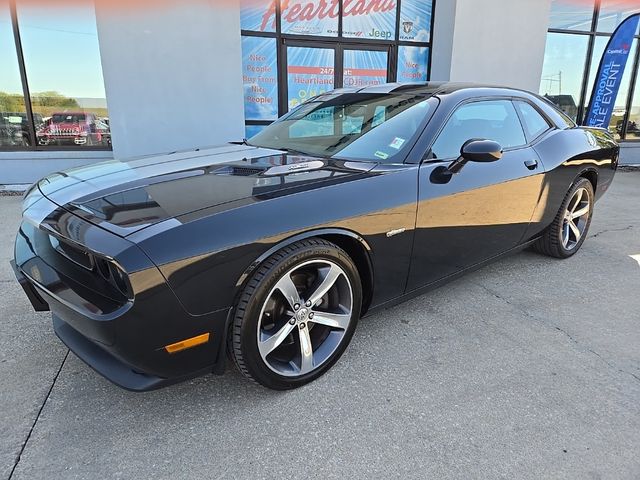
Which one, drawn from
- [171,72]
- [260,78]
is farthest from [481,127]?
[260,78]

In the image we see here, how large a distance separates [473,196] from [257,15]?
6.41 meters

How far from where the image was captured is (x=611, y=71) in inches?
345

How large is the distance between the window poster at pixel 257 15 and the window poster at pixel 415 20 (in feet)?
8.25

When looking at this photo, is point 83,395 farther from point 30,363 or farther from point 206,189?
point 206,189

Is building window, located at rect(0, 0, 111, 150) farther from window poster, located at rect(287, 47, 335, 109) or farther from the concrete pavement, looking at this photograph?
the concrete pavement

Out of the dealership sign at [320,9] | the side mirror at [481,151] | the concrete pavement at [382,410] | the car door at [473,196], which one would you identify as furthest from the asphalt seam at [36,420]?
the dealership sign at [320,9]

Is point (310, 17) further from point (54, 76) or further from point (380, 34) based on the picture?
A: point (54, 76)

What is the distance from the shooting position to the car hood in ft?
6.56

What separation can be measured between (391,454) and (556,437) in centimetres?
76

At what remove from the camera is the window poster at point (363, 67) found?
28.3 ft

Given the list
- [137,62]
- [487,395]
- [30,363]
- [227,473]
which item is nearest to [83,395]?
[30,363]

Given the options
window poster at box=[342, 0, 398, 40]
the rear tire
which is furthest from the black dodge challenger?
window poster at box=[342, 0, 398, 40]

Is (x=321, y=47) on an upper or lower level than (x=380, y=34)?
lower

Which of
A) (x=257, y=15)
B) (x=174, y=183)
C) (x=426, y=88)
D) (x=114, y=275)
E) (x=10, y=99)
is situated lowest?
(x=114, y=275)
